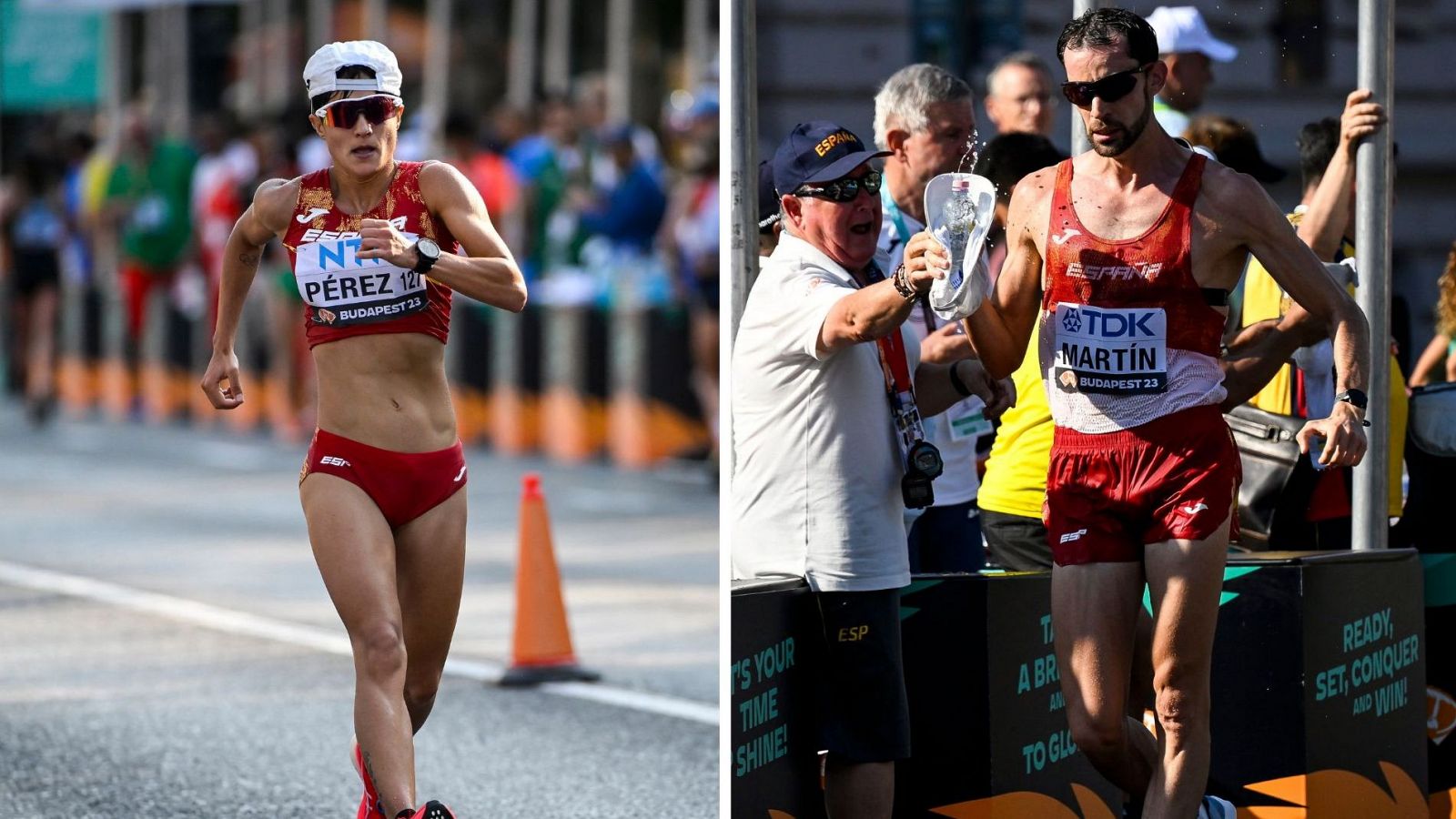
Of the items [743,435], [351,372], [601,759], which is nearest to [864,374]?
[743,435]

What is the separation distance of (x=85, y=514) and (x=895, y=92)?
10881mm

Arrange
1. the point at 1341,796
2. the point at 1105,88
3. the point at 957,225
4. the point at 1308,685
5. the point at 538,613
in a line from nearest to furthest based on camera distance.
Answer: the point at 957,225 < the point at 1105,88 < the point at 1308,685 < the point at 1341,796 < the point at 538,613

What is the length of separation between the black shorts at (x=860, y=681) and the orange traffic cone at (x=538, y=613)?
3.88 m

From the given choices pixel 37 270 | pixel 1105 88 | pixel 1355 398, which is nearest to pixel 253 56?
pixel 37 270

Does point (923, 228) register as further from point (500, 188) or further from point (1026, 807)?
point (500, 188)

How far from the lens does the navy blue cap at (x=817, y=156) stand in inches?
231

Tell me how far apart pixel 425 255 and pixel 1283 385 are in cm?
278

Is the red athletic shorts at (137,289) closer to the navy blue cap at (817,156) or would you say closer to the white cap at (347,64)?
the white cap at (347,64)

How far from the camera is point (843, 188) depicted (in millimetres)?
5906

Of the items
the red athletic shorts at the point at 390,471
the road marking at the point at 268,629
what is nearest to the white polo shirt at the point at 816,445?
the red athletic shorts at the point at 390,471

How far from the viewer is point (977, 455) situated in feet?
26.0

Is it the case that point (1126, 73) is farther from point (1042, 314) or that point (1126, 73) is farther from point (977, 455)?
point (977, 455)

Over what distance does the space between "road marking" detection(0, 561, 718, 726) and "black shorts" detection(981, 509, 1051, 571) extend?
6.97 ft

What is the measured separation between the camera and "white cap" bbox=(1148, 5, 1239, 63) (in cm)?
725
